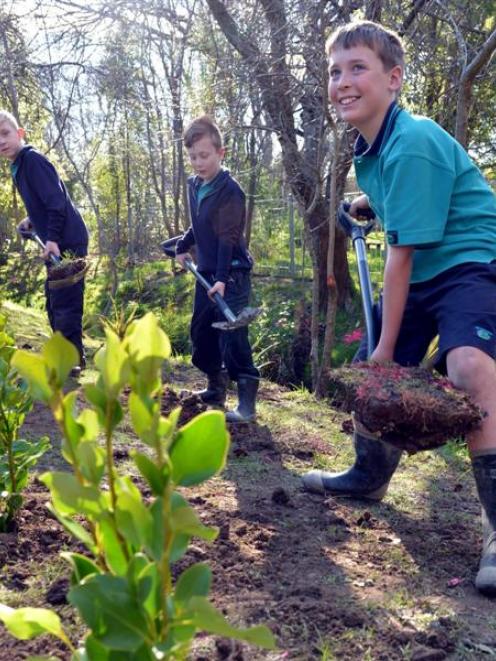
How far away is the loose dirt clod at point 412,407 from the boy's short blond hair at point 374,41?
43.9 inches

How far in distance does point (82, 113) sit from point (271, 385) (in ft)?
39.5

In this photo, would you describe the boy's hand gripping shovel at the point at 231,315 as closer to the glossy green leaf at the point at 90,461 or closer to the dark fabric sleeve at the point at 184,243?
the dark fabric sleeve at the point at 184,243

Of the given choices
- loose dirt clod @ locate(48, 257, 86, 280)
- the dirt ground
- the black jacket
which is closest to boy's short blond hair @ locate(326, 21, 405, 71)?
the dirt ground

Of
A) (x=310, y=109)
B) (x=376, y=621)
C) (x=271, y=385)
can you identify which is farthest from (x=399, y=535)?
(x=310, y=109)

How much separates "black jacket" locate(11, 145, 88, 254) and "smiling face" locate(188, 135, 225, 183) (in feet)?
4.09

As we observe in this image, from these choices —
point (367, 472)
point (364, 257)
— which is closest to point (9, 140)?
point (364, 257)

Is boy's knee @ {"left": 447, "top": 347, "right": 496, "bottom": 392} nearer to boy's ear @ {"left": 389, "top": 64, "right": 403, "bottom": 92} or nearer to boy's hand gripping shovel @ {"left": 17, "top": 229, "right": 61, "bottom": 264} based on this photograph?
boy's ear @ {"left": 389, "top": 64, "right": 403, "bottom": 92}

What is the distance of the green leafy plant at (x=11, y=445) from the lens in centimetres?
228

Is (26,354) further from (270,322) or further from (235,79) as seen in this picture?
(270,322)

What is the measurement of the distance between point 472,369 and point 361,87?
3.44ft

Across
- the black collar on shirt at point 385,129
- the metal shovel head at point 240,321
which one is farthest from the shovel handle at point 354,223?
the metal shovel head at point 240,321

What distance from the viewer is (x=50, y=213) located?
16.8 feet

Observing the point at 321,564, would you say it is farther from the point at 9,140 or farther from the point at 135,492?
the point at 9,140

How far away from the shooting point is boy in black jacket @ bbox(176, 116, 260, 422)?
4301 millimetres
